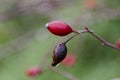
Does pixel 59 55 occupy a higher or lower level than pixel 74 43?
higher

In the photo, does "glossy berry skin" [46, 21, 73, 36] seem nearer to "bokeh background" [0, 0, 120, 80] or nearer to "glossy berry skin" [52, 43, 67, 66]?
"glossy berry skin" [52, 43, 67, 66]

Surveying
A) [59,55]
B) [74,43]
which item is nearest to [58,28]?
[59,55]

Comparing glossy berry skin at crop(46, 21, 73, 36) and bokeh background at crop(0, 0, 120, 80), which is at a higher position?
glossy berry skin at crop(46, 21, 73, 36)

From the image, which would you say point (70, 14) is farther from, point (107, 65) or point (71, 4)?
point (107, 65)

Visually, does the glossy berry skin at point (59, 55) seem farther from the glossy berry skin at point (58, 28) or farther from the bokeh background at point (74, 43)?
the bokeh background at point (74, 43)

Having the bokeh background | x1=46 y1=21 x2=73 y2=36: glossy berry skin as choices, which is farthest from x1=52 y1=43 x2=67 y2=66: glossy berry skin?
the bokeh background

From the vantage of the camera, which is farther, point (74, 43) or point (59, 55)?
point (74, 43)

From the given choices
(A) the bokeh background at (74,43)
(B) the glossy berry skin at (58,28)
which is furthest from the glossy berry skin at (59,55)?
(A) the bokeh background at (74,43)

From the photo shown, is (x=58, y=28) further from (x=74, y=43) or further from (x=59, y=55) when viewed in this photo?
(x=74, y=43)

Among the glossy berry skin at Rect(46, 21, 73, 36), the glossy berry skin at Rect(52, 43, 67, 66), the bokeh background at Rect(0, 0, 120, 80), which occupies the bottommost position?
the bokeh background at Rect(0, 0, 120, 80)
